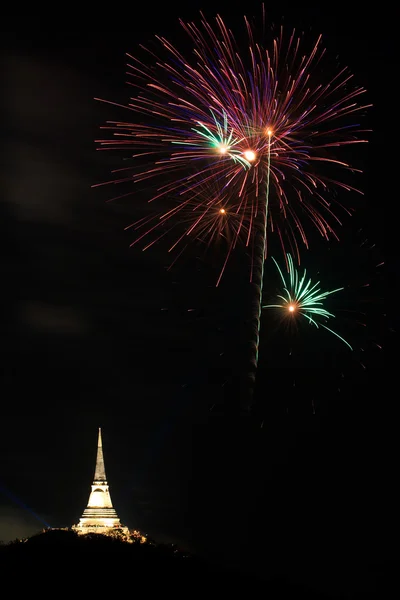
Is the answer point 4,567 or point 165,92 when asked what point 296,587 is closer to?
point 4,567

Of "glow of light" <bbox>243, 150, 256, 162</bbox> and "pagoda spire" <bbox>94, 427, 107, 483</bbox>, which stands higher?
"pagoda spire" <bbox>94, 427, 107, 483</bbox>

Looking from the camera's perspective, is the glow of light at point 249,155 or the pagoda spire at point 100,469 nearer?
the glow of light at point 249,155

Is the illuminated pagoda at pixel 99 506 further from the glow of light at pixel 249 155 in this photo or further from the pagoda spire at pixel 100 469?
the glow of light at pixel 249 155

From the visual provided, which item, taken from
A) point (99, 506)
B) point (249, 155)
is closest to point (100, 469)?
point (99, 506)

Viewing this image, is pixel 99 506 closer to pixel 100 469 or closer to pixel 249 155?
pixel 100 469

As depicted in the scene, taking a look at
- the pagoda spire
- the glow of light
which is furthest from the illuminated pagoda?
the glow of light

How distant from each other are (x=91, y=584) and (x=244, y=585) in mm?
5798

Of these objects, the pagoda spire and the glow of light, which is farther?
the pagoda spire

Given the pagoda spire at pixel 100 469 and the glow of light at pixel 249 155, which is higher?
the pagoda spire at pixel 100 469

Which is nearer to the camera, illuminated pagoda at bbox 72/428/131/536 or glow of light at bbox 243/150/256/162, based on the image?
glow of light at bbox 243/150/256/162

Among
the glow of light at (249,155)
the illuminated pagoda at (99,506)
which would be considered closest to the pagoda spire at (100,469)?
the illuminated pagoda at (99,506)

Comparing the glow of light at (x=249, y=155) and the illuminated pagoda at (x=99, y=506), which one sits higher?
the illuminated pagoda at (x=99, y=506)

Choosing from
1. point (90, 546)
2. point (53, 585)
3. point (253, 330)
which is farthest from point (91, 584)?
point (253, 330)

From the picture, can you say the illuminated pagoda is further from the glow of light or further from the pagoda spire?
the glow of light
